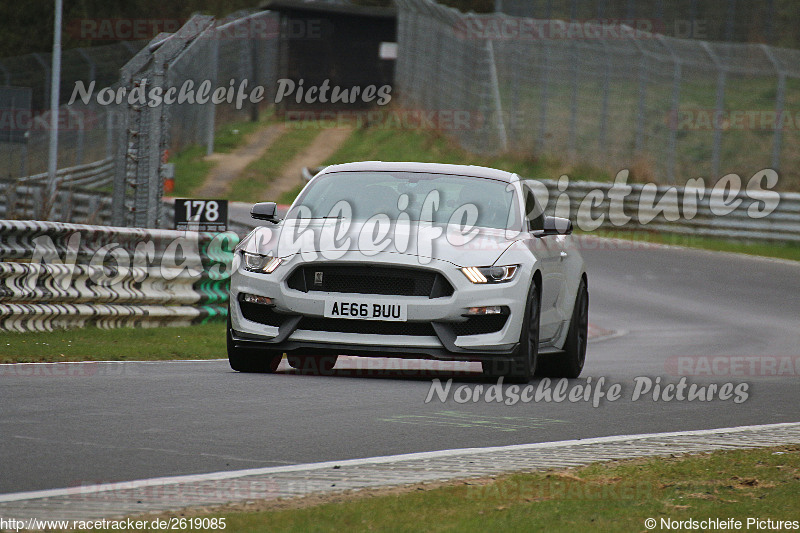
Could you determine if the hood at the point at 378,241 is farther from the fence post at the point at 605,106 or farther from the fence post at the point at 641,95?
the fence post at the point at 605,106

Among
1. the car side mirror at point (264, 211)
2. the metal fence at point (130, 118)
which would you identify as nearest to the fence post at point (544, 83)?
the metal fence at point (130, 118)

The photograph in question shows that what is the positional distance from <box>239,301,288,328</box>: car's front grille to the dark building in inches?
2029

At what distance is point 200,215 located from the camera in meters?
16.5

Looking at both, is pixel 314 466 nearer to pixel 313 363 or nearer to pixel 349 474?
pixel 349 474

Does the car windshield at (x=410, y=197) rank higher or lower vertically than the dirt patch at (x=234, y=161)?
higher

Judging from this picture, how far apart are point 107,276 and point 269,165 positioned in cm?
3491

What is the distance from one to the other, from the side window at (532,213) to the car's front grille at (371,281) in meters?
1.50

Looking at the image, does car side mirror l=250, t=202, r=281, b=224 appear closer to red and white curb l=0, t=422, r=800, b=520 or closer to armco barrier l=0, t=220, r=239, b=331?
armco barrier l=0, t=220, r=239, b=331

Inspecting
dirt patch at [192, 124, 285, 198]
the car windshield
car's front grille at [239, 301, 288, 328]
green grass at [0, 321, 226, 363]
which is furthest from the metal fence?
car's front grille at [239, 301, 288, 328]

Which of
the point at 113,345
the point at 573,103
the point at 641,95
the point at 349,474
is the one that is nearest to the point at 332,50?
the point at 573,103

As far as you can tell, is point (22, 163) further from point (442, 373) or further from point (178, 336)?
point (442, 373)

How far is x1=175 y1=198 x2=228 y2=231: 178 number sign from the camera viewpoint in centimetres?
1636

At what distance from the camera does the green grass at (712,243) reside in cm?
2905

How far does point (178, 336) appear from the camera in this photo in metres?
14.6
